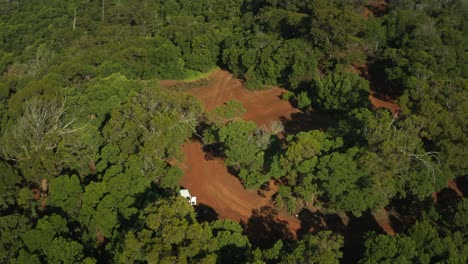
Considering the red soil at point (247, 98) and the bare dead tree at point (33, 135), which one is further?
the red soil at point (247, 98)

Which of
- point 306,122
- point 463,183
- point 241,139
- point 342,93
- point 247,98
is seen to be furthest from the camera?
point 247,98

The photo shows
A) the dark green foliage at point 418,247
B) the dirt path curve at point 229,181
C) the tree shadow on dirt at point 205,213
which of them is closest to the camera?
the dark green foliage at point 418,247

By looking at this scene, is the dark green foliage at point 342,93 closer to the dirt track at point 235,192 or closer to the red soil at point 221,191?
the dirt track at point 235,192

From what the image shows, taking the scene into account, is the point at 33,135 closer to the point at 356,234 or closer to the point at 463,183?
the point at 356,234

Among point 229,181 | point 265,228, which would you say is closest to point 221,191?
point 229,181

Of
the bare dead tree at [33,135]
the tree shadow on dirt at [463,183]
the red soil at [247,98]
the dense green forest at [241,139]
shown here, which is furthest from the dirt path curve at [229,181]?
the tree shadow on dirt at [463,183]

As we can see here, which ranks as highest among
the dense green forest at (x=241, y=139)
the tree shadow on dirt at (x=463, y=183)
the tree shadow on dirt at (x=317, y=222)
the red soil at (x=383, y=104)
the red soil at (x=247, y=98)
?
the dense green forest at (x=241, y=139)
